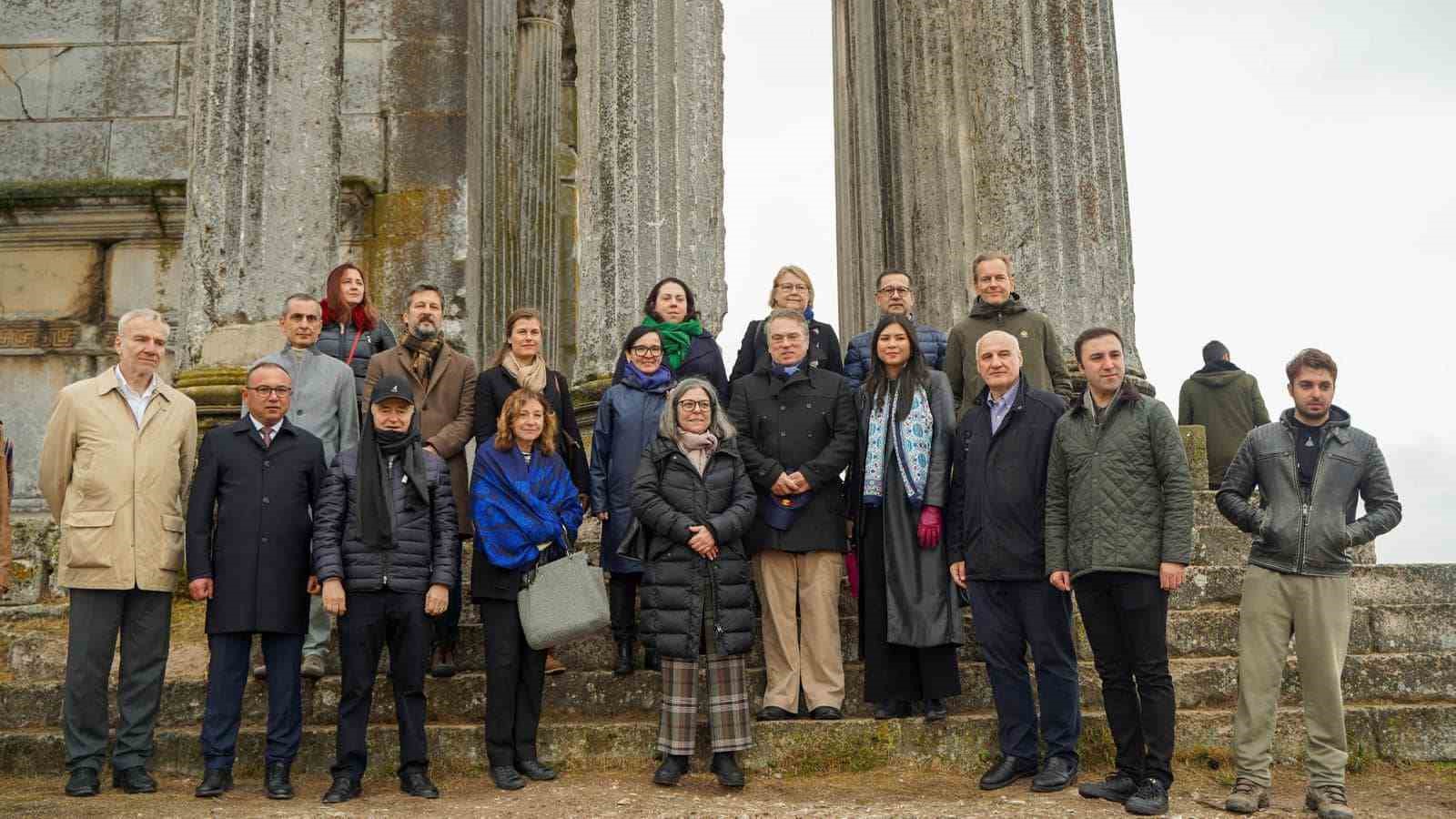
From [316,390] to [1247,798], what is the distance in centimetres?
477

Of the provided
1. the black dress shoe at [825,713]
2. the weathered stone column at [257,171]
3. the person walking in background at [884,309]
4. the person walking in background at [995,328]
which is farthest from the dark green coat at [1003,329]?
the weathered stone column at [257,171]

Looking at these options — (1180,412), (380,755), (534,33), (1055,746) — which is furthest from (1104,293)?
(534,33)

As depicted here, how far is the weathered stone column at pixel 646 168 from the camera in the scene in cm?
939

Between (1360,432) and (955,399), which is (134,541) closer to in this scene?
(955,399)

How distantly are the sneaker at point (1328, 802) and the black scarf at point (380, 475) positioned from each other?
13.1 feet

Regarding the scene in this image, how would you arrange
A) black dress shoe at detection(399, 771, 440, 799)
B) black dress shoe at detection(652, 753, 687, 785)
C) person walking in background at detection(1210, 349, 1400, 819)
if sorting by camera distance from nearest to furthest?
person walking in background at detection(1210, 349, 1400, 819) < black dress shoe at detection(399, 771, 440, 799) < black dress shoe at detection(652, 753, 687, 785)

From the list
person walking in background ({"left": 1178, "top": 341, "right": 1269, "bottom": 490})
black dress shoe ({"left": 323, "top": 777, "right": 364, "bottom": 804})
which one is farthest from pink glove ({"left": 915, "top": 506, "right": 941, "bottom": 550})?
person walking in background ({"left": 1178, "top": 341, "right": 1269, "bottom": 490})

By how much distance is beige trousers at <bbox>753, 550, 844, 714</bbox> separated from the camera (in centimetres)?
631

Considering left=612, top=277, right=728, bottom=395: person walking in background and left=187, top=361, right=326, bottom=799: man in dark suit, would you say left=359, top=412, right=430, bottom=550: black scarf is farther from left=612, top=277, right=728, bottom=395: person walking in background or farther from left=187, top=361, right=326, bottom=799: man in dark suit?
left=612, top=277, right=728, bottom=395: person walking in background

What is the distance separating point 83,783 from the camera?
18.7 feet

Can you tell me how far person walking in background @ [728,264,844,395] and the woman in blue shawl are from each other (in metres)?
1.40

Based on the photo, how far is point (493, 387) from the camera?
6688 millimetres

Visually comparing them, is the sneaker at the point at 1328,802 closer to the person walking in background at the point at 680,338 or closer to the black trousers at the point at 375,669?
the person walking in background at the point at 680,338

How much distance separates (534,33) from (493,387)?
32.1ft
